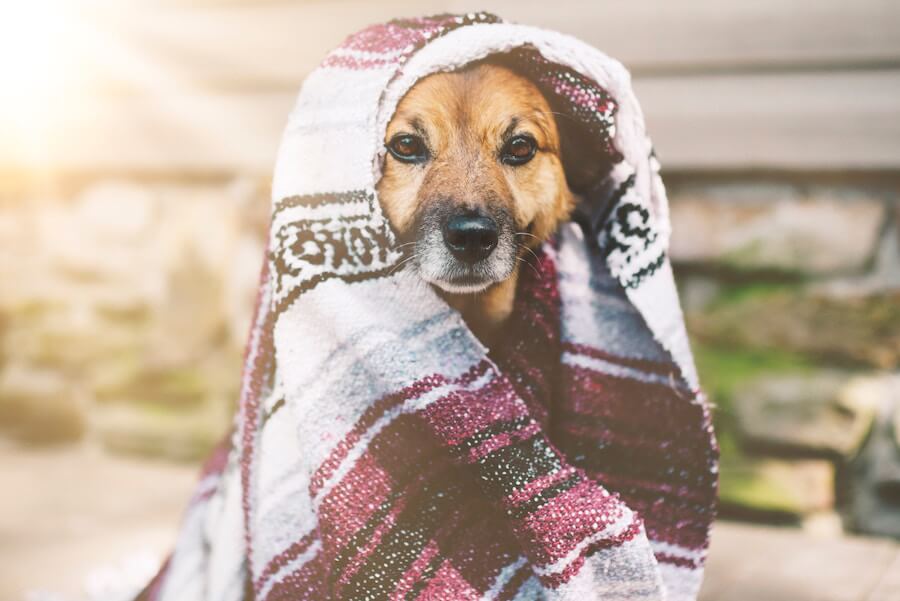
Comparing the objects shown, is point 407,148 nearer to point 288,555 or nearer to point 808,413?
point 288,555

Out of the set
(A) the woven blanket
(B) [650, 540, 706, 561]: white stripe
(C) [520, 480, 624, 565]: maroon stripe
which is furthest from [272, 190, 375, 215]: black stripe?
(B) [650, 540, 706, 561]: white stripe

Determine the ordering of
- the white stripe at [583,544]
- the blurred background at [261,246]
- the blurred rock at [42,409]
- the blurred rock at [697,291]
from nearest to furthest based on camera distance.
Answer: the white stripe at [583,544]
the blurred background at [261,246]
the blurred rock at [697,291]
the blurred rock at [42,409]

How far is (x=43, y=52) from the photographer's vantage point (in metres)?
2.59

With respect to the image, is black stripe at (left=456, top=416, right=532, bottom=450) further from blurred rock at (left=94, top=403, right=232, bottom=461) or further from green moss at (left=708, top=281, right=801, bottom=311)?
blurred rock at (left=94, top=403, right=232, bottom=461)

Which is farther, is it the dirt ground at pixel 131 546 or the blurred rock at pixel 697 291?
the blurred rock at pixel 697 291

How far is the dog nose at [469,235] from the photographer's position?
3.95 ft

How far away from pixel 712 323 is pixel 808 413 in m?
0.35

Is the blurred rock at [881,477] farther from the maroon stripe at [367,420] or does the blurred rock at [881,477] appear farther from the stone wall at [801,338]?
the maroon stripe at [367,420]

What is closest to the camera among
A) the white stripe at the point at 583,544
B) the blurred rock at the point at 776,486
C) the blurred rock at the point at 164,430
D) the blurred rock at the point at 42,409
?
the white stripe at the point at 583,544

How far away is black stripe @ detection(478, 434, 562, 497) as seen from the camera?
1.12 m

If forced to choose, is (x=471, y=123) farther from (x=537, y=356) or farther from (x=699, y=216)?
(x=699, y=216)

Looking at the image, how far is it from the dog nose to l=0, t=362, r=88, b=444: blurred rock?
2.11 m

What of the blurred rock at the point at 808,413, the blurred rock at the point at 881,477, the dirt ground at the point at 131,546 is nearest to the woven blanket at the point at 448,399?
the dirt ground at the point at 131,546

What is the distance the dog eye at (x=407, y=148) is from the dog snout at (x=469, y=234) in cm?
13
